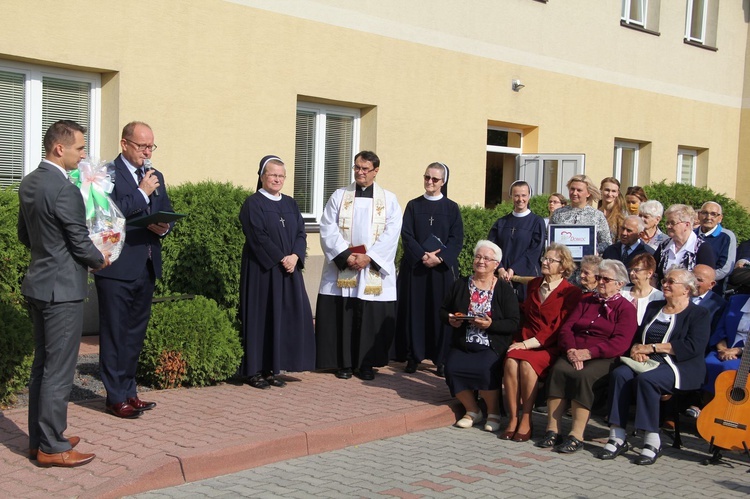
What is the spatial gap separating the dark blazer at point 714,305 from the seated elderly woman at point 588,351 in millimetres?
781

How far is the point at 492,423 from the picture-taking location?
25.1 ft

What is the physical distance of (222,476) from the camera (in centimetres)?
605

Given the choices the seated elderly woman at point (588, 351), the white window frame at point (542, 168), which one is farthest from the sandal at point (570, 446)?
the white window frame at point (542, 168)

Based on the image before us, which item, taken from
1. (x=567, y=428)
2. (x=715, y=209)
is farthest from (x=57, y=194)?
(x=715, y=209)

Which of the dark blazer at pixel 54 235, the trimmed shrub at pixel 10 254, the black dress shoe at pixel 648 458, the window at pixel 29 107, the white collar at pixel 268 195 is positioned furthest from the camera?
the window at pixel 29 107

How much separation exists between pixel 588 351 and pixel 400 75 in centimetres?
719

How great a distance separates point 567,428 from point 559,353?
728 millimetres

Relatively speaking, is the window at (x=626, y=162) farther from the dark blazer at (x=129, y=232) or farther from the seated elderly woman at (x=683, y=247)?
the dark blazer at (x=129, y=232)

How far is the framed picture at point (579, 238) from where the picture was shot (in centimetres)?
917

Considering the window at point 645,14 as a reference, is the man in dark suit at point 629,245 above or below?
below

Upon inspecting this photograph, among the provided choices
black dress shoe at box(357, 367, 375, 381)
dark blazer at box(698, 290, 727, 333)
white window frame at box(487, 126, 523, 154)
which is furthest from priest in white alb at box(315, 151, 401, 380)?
white window frame at box(487, 126, 523, 154)

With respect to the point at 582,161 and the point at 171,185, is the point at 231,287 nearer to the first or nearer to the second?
the point at 171,185

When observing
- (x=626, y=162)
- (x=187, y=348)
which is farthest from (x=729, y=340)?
(x=626, y=162)

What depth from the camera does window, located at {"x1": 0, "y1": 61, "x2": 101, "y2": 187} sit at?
31.6 feet
